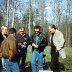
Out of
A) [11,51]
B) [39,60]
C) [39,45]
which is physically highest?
[11,51]

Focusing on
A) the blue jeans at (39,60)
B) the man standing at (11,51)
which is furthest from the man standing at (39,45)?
the man standing at (11,51)

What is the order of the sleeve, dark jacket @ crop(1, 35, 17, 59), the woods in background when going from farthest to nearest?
1. the woods in background
2. the sleeve
3. dark jacket @ crop(1, 35, 17, 59)

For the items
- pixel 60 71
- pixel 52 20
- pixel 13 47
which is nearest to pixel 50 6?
pixel 52 20

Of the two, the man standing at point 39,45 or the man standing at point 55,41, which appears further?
the man standing at point 55,41

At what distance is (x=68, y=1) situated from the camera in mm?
65312

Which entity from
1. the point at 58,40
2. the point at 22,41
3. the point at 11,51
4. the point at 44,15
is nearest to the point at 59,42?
the point at 58,40

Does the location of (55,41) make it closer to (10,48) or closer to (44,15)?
(10,48)


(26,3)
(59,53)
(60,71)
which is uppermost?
(26,3)

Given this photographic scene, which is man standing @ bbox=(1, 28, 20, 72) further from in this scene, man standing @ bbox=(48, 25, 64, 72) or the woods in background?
the woods in background

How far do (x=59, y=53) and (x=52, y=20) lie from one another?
5483 centimetres

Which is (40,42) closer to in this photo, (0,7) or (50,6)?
(0,7)

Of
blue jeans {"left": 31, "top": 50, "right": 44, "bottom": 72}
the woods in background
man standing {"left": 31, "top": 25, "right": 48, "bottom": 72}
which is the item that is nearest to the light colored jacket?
man standing {"left": 31, "top": 25, "right": 48, "bottom": 72}

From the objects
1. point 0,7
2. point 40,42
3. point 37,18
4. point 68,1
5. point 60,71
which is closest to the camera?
point 40,42

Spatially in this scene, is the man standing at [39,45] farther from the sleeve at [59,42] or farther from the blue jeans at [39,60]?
the sleeve at [59,42]
